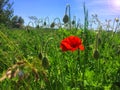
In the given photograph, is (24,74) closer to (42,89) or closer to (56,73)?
(42,89)

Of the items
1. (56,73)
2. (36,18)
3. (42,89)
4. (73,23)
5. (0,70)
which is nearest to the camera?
(42,89)

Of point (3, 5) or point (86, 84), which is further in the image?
point (3, 5)

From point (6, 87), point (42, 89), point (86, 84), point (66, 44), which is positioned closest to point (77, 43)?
point (66, 44)

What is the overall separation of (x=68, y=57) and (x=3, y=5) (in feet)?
124

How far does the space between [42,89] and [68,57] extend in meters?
0.80

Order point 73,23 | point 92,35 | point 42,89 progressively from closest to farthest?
1. point 42,89
2. point 92,35
3. point 73,23

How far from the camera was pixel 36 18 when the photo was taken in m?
6.20

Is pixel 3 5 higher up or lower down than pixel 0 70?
higher up

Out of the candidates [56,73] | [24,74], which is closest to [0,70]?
[56,73]

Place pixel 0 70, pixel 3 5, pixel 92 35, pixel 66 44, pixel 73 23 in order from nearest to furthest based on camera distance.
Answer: pixel 66 44, pixel 0 70, pixel 92 35, pixel 73 23, pixel 3 5

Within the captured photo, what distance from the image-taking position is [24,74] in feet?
5.90

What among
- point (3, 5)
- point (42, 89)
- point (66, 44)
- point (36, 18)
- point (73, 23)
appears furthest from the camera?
point (3, 5)

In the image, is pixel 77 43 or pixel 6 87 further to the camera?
pixel 6 87

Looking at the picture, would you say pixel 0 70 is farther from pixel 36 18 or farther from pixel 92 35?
pixel 36 18
